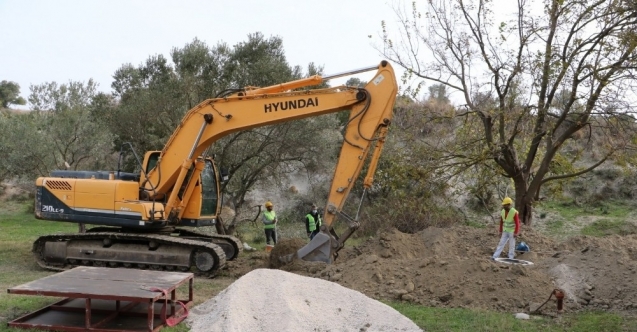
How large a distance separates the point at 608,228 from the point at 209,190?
16.1m

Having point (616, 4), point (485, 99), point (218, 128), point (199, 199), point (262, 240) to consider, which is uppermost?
point (616, 4)

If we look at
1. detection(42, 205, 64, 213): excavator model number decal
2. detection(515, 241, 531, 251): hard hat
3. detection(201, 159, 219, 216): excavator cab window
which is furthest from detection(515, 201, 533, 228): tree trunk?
detection(42, 205, 64, 213): excavator model number decal

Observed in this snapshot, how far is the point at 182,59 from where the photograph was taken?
1953 cm

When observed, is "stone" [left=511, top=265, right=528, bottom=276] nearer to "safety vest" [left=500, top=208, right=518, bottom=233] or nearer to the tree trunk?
"safety vest" [left=500, top=208, right=518, bottom=233]

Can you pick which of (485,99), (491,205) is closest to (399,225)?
(485,99)

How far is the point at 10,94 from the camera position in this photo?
5622 cm

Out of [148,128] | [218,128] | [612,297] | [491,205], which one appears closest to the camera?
[612,297]

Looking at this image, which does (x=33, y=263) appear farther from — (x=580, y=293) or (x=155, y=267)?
(x=580, y=293)

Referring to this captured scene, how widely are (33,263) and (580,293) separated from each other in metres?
11.1

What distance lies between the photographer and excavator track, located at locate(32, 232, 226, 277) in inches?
502

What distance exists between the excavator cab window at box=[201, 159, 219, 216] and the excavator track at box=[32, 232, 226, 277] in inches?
41.0

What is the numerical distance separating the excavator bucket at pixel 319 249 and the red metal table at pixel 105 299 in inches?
123

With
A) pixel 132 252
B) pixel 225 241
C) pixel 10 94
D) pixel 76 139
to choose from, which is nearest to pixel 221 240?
pixel 225 241

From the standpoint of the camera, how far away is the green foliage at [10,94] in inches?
2188
